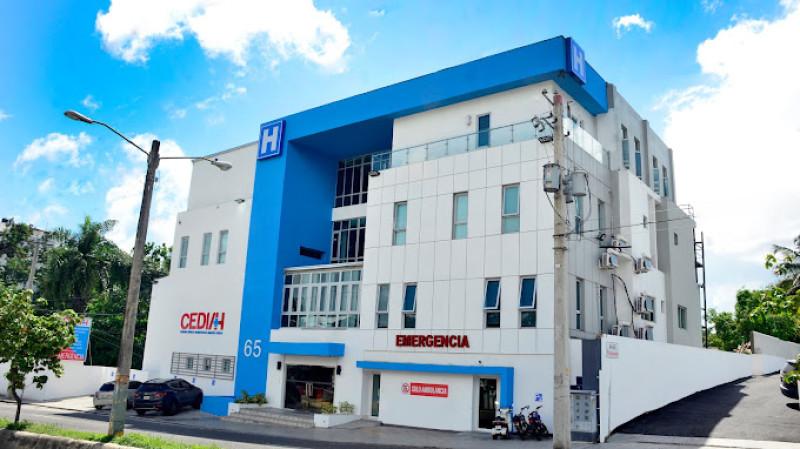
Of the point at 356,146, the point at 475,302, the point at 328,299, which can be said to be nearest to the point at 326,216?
the point at 356,146

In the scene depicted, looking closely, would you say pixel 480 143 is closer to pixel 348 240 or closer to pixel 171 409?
pixel 348 240

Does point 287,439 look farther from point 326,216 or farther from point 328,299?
point 326,216

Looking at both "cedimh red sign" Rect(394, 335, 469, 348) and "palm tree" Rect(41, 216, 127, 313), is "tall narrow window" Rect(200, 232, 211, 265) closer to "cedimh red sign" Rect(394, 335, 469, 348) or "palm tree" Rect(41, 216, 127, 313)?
"cedimh red sign" Rect(394, 335, 469, 348)

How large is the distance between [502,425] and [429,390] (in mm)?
3937

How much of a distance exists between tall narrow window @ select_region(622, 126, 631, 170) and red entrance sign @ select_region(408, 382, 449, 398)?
12.0 m

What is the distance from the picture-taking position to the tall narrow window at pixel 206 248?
32.0 meters

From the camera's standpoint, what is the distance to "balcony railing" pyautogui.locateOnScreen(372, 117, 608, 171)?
69.7ft

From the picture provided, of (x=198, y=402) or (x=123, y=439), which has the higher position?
(x=123, y=439)

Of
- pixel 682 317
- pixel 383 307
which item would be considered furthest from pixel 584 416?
pixel 682 317

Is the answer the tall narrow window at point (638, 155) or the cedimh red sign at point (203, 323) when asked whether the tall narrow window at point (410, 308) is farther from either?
the tall narrow window at point (638, 155)

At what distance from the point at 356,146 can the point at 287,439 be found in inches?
617

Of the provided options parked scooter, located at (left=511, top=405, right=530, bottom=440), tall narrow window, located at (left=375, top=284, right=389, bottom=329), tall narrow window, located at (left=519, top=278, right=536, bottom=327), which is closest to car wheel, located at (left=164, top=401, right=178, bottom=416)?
tall narrow window, located at (left=375, top=284, right=389, bottom=329)

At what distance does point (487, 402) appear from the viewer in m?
20.2

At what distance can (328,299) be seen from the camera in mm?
26109
